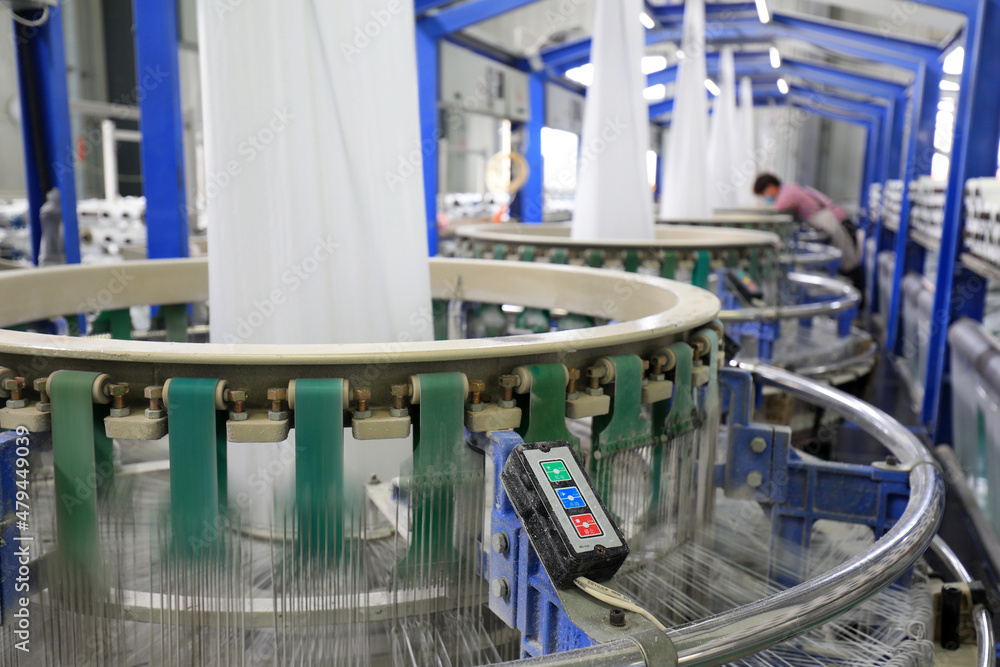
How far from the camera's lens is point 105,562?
182 cm

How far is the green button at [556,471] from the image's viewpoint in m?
1.48

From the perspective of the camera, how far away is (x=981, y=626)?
7.90 ft

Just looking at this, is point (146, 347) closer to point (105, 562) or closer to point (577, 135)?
point (105, 562)

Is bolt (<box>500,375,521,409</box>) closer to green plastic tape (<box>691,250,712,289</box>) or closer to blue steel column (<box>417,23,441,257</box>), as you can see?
green plastic tape (<box>691,250,712,289</box>)

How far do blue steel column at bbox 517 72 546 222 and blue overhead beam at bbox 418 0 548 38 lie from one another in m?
5.01

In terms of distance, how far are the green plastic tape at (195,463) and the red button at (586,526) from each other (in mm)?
742

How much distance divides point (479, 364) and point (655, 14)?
11.5m

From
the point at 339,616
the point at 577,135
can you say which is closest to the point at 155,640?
the point at 339,616

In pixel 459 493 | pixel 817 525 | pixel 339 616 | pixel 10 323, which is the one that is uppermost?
pixel 10 323

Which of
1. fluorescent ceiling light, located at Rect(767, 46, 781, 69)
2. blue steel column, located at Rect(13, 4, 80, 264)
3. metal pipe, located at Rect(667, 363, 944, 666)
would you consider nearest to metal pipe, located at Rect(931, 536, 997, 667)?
metal pipe, located at Rect(667, 363, 944, 666)

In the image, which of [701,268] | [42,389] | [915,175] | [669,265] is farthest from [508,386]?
[915,175]

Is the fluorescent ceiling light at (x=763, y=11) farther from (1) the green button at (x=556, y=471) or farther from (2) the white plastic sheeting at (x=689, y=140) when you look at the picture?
(1) the green button at (x=556, y=471)

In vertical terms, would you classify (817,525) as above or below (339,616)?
below

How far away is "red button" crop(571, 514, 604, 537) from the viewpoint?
140 cm
